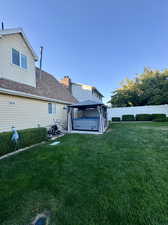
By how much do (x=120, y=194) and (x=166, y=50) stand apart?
16362 millimetres

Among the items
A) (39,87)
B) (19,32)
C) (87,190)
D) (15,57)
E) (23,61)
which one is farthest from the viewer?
(39,87)

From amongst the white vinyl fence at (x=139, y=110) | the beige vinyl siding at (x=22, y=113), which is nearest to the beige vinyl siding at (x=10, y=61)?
the beige vinyl siding at (x=22, y=113)

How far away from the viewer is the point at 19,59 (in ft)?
23.4

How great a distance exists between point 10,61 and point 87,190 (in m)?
7.57

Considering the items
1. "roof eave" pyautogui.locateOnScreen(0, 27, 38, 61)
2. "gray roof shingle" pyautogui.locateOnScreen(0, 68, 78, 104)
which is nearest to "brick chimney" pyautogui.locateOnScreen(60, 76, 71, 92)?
"gray roof shingle" pyautogui.locateOnScreen(0, 68, 78, 104)

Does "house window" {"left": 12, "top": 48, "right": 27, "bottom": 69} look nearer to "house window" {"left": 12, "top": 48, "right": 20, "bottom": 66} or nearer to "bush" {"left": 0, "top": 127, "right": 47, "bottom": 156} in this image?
"house window" {"left": 12, "top": 48, "right": 20, "bottom": 66}

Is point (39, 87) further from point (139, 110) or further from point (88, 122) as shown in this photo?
point (139, 110)

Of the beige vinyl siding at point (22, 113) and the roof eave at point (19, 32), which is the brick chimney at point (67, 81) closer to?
Result: the roof eave at point (19, 32)

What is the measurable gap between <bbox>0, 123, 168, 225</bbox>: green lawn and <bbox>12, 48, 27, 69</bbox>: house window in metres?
5.87

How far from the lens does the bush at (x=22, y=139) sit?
15.5 feet

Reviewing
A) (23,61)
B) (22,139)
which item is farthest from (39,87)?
(22,139)

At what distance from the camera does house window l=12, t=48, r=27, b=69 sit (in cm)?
679

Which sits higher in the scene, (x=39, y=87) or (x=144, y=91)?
(x=144, y=91)

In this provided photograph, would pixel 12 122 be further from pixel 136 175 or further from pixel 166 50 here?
pixel 166 50
